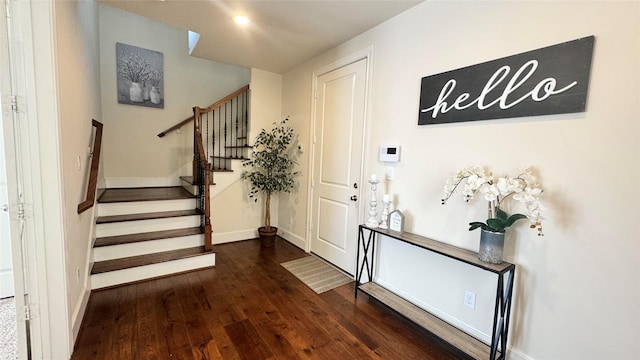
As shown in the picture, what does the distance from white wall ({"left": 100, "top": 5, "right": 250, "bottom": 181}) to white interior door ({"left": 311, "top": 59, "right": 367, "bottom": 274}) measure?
222 centimetres

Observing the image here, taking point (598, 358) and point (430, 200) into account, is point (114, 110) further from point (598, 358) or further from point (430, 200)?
point (598, 358)

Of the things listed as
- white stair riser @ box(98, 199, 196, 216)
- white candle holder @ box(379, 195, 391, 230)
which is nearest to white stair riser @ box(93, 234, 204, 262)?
white stair riser @ box(98, 199, 196, 216)

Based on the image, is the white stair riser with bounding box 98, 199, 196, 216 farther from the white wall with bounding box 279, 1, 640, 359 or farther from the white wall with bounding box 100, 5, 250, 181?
the white wall with bounding box 279, 1, 640, 359

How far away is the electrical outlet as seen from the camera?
73.9 inches

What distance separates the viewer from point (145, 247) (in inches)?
112

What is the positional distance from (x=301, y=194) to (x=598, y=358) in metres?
3.03

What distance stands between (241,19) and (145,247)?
2.52 metres

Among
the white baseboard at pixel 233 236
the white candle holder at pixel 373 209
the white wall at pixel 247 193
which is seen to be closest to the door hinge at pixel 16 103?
the white wall at pixel 247 193

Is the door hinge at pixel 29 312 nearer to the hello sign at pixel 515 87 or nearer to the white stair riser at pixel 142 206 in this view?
the white stair riser at pixel 142 206

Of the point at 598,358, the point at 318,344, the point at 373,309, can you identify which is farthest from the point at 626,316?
the point at 318,344

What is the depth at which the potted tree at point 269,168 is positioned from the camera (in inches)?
148

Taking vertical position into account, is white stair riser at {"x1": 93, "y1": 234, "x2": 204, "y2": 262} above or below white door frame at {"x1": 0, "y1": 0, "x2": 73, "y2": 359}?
below

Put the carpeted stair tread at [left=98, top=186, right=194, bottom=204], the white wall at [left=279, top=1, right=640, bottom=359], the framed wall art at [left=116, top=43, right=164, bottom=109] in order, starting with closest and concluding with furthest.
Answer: the white wall at [left=279, top=1, right=640, bottom=359]
the carpeted stair tread at [left=98, top=186, right=194, bottom=204]
the framed wall art at [left=116, top=43, right=164, bottom=109]

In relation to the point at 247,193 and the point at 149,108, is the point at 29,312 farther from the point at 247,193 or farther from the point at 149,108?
the point at 149,108
